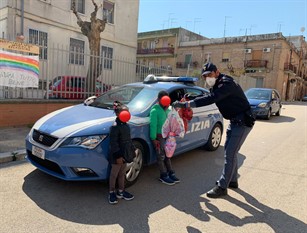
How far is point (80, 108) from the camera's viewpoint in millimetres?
4594

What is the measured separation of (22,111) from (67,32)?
1136cm

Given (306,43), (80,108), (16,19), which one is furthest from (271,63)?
(80,108)

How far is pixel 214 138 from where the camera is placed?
21.0 ft

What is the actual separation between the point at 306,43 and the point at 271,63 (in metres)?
21.6

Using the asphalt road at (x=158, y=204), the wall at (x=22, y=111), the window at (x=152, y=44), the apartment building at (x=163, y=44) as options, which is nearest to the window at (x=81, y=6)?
the wall at (x=22, y=111)

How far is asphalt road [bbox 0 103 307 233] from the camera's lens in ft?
10.1

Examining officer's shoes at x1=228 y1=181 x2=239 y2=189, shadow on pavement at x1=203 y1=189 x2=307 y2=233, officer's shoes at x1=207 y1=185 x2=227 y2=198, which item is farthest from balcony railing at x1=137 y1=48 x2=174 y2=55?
shadow on pavement at x1=203 y1=189 x2=307 y2=233

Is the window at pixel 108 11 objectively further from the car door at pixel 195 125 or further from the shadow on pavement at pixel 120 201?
the shadow on pavement at pixel 120 201

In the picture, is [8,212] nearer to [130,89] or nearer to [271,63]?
[130,89]

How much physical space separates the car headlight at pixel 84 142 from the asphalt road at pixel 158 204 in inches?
28.4

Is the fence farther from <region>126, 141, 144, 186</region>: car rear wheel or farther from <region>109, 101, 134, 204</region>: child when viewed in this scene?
<region>109, 101, 134, 204</region>: child

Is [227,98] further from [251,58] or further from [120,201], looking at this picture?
[251,58]

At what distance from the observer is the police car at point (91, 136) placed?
11.5 ft

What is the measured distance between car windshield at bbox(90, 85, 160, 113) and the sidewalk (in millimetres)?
1675
